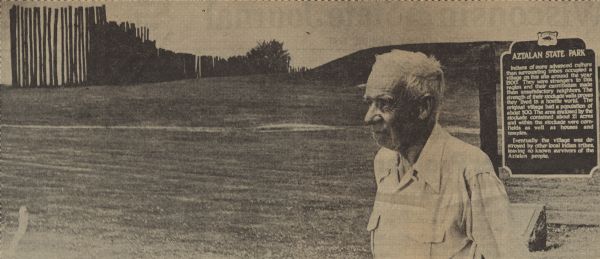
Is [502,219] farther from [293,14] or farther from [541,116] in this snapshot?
[293,14]

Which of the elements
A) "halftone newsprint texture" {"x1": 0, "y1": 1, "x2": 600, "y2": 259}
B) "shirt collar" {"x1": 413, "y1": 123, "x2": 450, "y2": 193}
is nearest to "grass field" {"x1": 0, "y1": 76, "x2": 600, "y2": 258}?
"halftone newsprint texture" {"x1": 0, "y1": 1, "x2": 600, "y2": 259}

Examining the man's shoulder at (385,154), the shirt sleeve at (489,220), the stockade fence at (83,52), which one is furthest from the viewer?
the stockade fence at (83,52)

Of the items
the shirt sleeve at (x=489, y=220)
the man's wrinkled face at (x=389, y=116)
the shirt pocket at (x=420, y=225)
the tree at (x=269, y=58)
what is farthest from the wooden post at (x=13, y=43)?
the shirt sleeve at (x=489, y=220)

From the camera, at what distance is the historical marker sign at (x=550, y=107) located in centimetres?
132

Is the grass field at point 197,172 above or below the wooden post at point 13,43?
below

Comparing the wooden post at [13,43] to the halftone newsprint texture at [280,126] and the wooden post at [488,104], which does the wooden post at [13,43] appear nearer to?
the halftone newsprint texture at [280,126]

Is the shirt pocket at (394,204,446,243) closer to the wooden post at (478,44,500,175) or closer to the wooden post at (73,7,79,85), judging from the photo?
the wooden post at (478,44,500,175)

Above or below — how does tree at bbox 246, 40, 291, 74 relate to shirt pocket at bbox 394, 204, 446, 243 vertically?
above

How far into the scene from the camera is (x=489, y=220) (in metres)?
1.21

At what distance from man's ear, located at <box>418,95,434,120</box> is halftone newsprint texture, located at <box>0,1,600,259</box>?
0.01m

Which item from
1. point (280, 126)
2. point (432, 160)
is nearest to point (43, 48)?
point (280, 126)

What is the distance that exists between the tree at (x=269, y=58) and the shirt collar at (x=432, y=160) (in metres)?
0.34

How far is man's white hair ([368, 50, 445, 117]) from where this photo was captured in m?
1.21

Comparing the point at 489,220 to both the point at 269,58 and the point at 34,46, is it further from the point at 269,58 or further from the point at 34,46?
the point at 34,46
